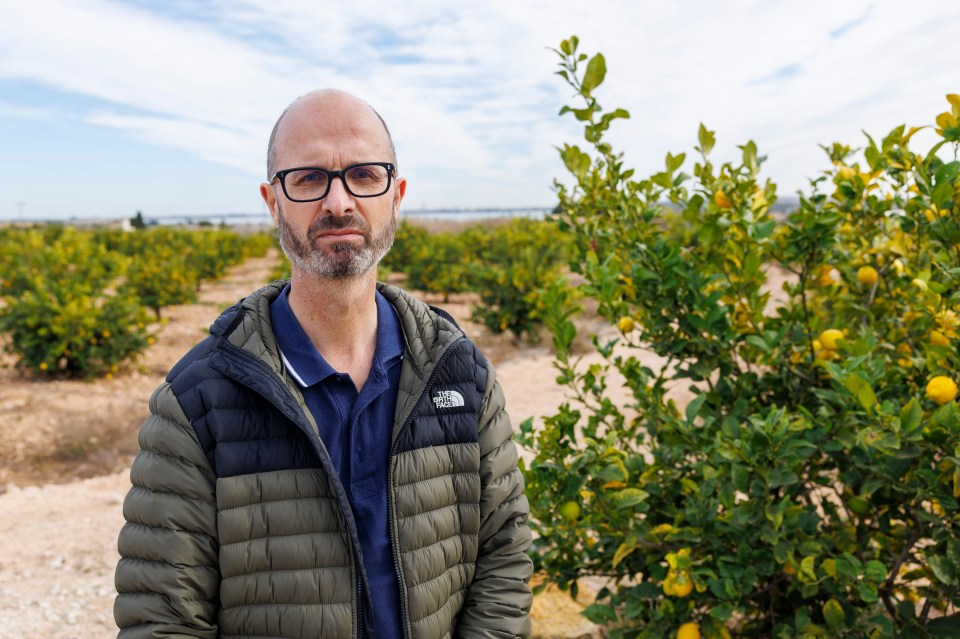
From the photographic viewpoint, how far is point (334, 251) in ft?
3.82

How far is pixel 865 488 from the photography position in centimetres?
162

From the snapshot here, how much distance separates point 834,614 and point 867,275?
3.39 feet

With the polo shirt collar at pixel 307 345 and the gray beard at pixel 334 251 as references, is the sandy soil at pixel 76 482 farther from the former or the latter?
the gray beard at pixel 334 251

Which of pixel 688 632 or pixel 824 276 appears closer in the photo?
pixel 688 632

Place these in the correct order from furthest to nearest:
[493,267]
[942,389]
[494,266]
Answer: [494,266] → [493,267] → [942,389]

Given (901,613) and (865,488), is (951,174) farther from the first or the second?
(901,613)

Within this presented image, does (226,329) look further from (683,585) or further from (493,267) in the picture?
(493,267)

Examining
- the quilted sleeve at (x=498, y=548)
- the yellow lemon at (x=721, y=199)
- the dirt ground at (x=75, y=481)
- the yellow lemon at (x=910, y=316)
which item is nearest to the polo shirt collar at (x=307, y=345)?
the quilted sleeve at (x=498, y=548)

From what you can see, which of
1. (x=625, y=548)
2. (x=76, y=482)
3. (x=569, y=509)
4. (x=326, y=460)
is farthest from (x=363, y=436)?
(x=76, y=482)

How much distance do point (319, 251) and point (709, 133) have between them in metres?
1.31

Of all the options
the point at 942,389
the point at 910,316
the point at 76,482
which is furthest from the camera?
the point at 76,482

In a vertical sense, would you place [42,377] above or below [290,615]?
below

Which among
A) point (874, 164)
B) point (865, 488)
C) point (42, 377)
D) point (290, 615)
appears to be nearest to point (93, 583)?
point (290, 615)

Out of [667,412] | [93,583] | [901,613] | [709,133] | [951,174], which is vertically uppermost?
[709,133]
